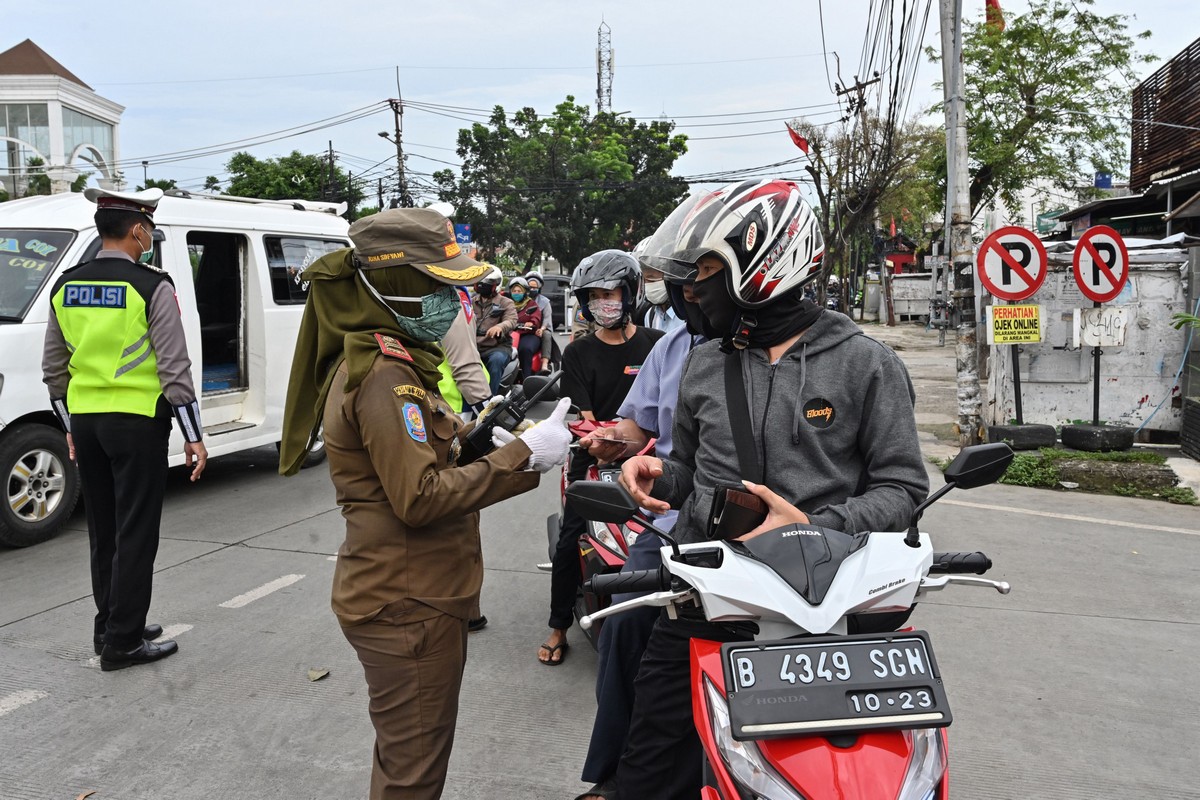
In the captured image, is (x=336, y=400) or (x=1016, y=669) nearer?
(x=336, y=400)

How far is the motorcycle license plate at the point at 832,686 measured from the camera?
159 cm

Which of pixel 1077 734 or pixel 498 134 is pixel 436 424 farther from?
pixel 498 134

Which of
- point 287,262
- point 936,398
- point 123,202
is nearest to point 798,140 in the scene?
point 936,398

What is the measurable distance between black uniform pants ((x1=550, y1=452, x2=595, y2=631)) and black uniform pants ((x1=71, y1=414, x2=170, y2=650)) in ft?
5.95

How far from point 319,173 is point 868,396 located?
1632 inches

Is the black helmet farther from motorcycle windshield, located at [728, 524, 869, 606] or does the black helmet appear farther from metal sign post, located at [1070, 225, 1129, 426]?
metal sign post, located at [1070, 225, 1129, 426]

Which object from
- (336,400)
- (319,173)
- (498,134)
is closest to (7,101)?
(319,173)

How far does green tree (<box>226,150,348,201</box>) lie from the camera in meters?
37.3

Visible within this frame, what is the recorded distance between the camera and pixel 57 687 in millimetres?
3986

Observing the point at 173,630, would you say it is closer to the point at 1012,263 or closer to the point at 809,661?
the point at 809,661

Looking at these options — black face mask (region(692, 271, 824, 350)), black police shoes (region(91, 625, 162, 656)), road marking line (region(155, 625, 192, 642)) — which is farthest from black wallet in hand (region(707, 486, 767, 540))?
road marking line (region(155, 625, 192, 642))

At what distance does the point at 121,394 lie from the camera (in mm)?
4129

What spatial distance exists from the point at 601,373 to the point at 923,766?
9.84 feet

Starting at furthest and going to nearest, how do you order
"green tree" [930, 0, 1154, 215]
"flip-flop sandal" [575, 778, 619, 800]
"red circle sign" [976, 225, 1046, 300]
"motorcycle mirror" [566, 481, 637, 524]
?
1. "green tree" [930, 0, 1154, 215]
2. "red circle sign" [976, 225, 1046, 300]
3. "flip-flop sandal" [575, 778, 619, 800]
4. "motorcycle mirror" [566, 481, 637, 524]
